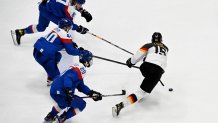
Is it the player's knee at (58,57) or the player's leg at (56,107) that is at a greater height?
the player's knee at (58,57)

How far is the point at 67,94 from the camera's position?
4.19 m

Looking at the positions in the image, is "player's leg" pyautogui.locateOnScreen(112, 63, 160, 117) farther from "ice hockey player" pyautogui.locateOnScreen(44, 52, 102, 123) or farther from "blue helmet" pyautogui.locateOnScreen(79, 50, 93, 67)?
"blue helmet" pyautogui.locateOnScreen(79, 50, 93, 67)

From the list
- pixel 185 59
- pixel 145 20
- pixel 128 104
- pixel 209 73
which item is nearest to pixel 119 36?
pixel 145 20

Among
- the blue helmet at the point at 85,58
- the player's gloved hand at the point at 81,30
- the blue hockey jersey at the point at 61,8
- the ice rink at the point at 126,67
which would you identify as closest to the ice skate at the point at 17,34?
the ice rink at the point at 126,67

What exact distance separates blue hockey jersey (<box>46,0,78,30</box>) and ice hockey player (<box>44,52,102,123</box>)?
5.37 ft

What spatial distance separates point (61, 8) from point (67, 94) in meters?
2.00

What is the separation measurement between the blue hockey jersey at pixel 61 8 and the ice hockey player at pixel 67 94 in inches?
64.5

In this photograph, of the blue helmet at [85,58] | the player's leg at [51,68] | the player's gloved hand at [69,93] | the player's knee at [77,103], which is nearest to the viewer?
the player's gloved hand at [69,93]

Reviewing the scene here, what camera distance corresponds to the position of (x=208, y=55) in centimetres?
610

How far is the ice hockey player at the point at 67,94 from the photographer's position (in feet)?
14.0

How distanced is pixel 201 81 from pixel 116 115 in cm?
146

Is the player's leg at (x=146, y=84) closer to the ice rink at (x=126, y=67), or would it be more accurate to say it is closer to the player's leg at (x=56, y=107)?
the ice rink at (x=126, y=67)

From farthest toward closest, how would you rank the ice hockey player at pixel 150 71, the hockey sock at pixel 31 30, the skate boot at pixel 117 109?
the hockey sock at pixel 31 30 → the ice hockey player at pixel 150 71 → the skate boot at pixel 117 109

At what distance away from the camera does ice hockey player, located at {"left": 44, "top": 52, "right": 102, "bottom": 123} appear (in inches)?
168
